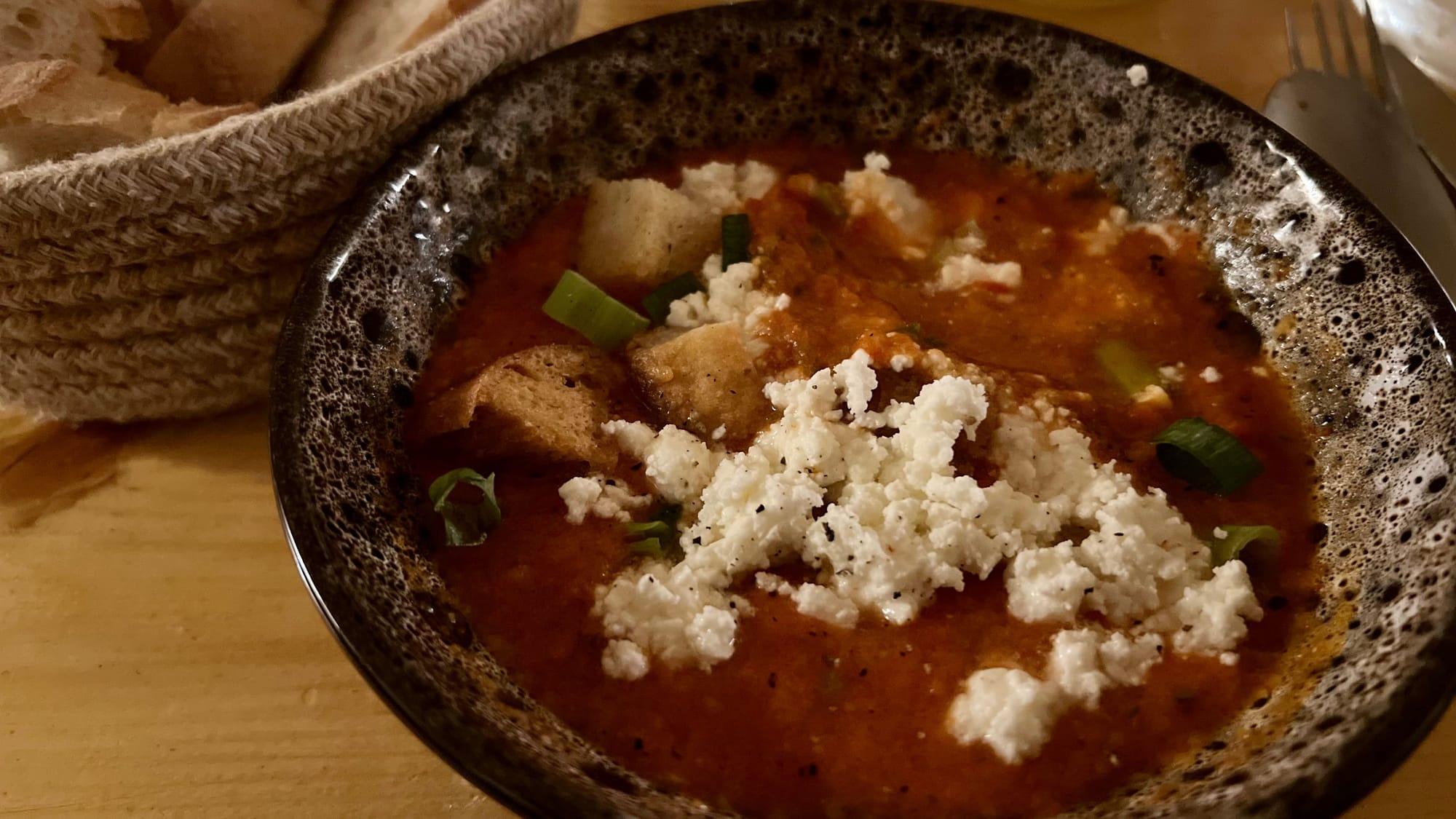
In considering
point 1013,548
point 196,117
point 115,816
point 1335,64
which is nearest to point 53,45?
point 196,117

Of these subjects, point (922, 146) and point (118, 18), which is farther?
point (922, 146)

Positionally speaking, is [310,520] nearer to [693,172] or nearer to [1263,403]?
[693,172]

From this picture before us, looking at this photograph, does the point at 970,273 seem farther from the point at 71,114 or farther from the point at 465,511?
the point at 71,114

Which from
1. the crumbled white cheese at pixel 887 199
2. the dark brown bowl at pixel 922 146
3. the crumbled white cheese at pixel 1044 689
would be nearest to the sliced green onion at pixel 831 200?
the crumbled white cheese at pixel 887 199

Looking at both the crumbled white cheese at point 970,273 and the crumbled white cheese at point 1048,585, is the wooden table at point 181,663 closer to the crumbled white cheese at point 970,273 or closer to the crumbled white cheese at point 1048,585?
the crumbled white cheese at point 1048,585

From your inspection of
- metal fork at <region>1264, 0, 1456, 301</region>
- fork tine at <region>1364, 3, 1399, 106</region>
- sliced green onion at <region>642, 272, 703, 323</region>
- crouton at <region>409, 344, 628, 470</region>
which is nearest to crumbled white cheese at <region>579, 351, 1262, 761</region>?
crouton at <region>409, 344, 628, 470</region>

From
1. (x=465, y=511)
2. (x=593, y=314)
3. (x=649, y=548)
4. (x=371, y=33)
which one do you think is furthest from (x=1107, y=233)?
(x=371, y=33)

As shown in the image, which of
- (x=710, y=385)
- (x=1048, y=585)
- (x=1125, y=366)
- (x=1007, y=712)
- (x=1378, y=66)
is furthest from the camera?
(x=1378, y=66)
